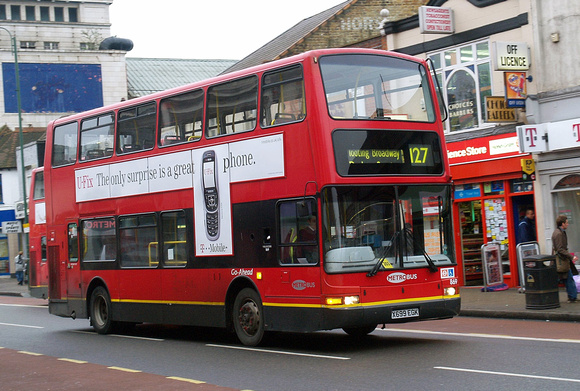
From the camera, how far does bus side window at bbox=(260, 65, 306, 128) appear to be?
1316 cm

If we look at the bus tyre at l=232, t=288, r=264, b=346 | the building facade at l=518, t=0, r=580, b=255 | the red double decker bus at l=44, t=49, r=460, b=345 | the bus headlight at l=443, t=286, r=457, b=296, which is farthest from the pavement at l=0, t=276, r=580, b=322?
the bus tyre at l=232, t=288, r=264, b=346

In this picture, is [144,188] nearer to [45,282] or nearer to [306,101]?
[306,101]

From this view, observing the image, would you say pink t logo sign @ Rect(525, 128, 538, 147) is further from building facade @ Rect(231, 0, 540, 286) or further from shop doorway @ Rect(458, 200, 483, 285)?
shop doorway @ Rect(458, 200, 483, 285)

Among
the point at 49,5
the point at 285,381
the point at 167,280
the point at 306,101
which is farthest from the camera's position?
the point at 49,5

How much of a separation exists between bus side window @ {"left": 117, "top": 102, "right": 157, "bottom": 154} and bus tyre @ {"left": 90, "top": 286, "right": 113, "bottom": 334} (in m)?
3.10

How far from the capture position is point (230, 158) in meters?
14.6

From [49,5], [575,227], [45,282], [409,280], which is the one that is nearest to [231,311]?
[409,280]

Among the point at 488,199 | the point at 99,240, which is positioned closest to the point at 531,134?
the point at 488,199

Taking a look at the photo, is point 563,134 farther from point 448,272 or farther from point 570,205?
point 448,272

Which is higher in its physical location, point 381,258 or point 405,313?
point 381,258

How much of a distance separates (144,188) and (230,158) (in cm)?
290

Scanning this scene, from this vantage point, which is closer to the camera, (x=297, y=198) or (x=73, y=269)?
(x=297, y=198)

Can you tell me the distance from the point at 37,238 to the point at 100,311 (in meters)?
11.5

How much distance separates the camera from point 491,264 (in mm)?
22500
